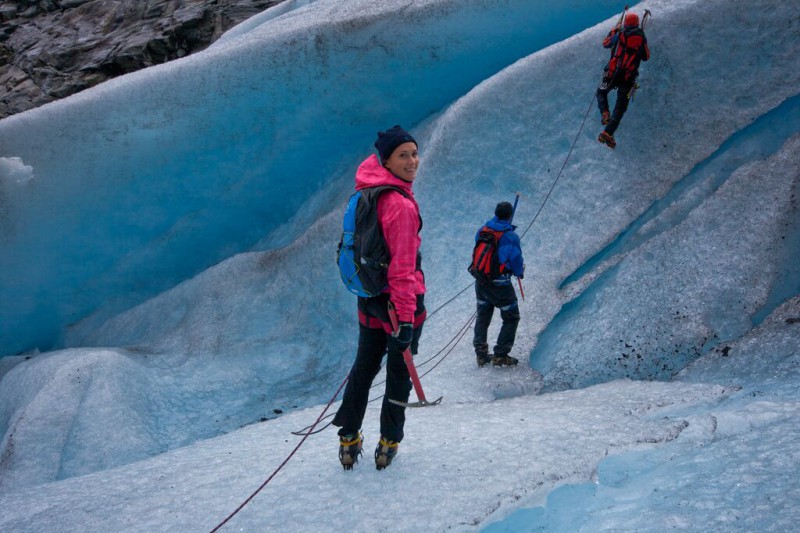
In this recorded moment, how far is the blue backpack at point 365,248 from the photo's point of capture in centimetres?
277

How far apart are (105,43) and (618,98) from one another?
14.8 metres

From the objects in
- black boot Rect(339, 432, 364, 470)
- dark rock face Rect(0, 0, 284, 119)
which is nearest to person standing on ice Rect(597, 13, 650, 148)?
black boot Rect(339, 432, 364, 470)

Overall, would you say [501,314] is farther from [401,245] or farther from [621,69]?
[621,69]

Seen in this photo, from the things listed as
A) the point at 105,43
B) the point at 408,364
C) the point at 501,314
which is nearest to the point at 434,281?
the point at 501,314

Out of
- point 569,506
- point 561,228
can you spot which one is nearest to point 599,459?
point 569,506

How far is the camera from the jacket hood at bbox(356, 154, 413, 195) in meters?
2.80

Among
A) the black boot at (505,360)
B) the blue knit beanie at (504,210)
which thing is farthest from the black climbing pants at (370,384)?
the black boot at (505,360)

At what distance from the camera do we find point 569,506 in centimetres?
279

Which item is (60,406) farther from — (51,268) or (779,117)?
(779,117)

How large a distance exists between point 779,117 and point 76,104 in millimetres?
7951

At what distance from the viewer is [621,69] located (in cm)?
616

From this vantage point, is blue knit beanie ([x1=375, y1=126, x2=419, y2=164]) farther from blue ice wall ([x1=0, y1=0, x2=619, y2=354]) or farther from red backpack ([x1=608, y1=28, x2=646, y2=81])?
blue ice wall ([x1=0, y1=0, x2=619, y2=354])

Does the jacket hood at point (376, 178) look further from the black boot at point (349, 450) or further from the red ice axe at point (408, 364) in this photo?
the black boot at point (349, 450)

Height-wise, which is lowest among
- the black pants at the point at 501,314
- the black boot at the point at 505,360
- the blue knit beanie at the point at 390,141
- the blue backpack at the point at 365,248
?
the black boot at the point at 505,360
